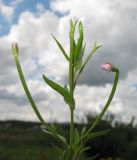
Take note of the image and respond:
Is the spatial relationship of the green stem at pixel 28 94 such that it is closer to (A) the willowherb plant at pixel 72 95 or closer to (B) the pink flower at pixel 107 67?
(A) the willowherb plant at pixel 72 95

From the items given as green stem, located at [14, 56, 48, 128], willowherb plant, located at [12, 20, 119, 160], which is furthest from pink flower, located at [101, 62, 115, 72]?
green stem, located at [14, 56, 48, 128]

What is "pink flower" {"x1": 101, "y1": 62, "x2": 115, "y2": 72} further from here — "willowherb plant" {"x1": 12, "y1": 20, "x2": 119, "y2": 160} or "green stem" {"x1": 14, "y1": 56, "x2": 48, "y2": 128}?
"green stem" {"x1": 14, "y1": 56, "x2": 48, "y2": 128}

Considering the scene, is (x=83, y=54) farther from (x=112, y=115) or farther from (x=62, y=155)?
(x=112, y=115)

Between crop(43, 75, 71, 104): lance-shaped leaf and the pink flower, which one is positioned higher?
the pink flower

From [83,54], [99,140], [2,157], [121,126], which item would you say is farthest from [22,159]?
[83,54]

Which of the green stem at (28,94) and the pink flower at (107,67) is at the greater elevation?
the pink flower at (107,67)

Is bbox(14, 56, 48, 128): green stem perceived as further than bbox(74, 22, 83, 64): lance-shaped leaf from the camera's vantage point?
No

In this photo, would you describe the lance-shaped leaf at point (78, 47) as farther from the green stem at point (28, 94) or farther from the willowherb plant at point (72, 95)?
the green stem at point (28, 94)

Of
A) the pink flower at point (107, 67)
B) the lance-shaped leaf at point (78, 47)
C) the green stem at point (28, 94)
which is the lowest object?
the green stem at point (28, 94)

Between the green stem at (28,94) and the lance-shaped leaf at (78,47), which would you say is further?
the lance-shaped leaf at (78,47)

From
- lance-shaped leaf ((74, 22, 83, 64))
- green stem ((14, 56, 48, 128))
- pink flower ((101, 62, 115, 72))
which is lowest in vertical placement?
green stem ((14, 56, 48, 128))

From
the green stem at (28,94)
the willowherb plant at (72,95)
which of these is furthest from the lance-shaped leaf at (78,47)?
the green stem at (28,94)
